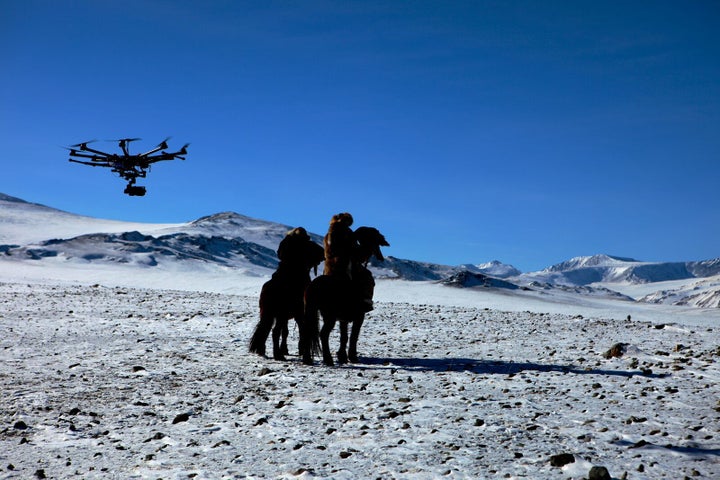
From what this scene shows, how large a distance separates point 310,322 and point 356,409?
377 centimetres

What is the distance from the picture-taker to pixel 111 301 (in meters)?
19.5

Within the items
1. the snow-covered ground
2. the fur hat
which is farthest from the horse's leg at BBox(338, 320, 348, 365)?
the fur hat

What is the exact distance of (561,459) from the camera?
488 cm

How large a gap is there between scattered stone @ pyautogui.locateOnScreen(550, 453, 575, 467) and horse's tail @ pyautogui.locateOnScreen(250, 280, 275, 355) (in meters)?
6.91

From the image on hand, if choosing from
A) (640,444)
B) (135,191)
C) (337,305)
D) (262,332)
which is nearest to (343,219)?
(337,305)

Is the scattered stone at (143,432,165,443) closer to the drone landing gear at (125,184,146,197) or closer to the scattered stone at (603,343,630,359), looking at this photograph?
the scattered stone at (603,343,630,359)

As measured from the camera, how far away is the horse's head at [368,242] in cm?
1075

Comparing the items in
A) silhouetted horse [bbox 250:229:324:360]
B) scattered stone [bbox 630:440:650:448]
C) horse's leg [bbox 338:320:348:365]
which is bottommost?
scattered stone [bbox 630:440:650:448]

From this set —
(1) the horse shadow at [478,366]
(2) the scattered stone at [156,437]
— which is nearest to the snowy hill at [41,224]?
(1) the horse shadow at [478,366]

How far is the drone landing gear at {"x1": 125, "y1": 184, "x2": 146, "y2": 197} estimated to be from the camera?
2531 centimetres

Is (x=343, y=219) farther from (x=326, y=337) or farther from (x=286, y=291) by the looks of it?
(x=326, y=337)

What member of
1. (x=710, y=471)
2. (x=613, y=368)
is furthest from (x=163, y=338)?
(x=710, y=471)

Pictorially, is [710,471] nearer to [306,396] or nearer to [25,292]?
[306,396]

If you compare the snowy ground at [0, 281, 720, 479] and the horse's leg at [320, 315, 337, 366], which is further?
the horse's leg at [320, 315, 337, 366]
